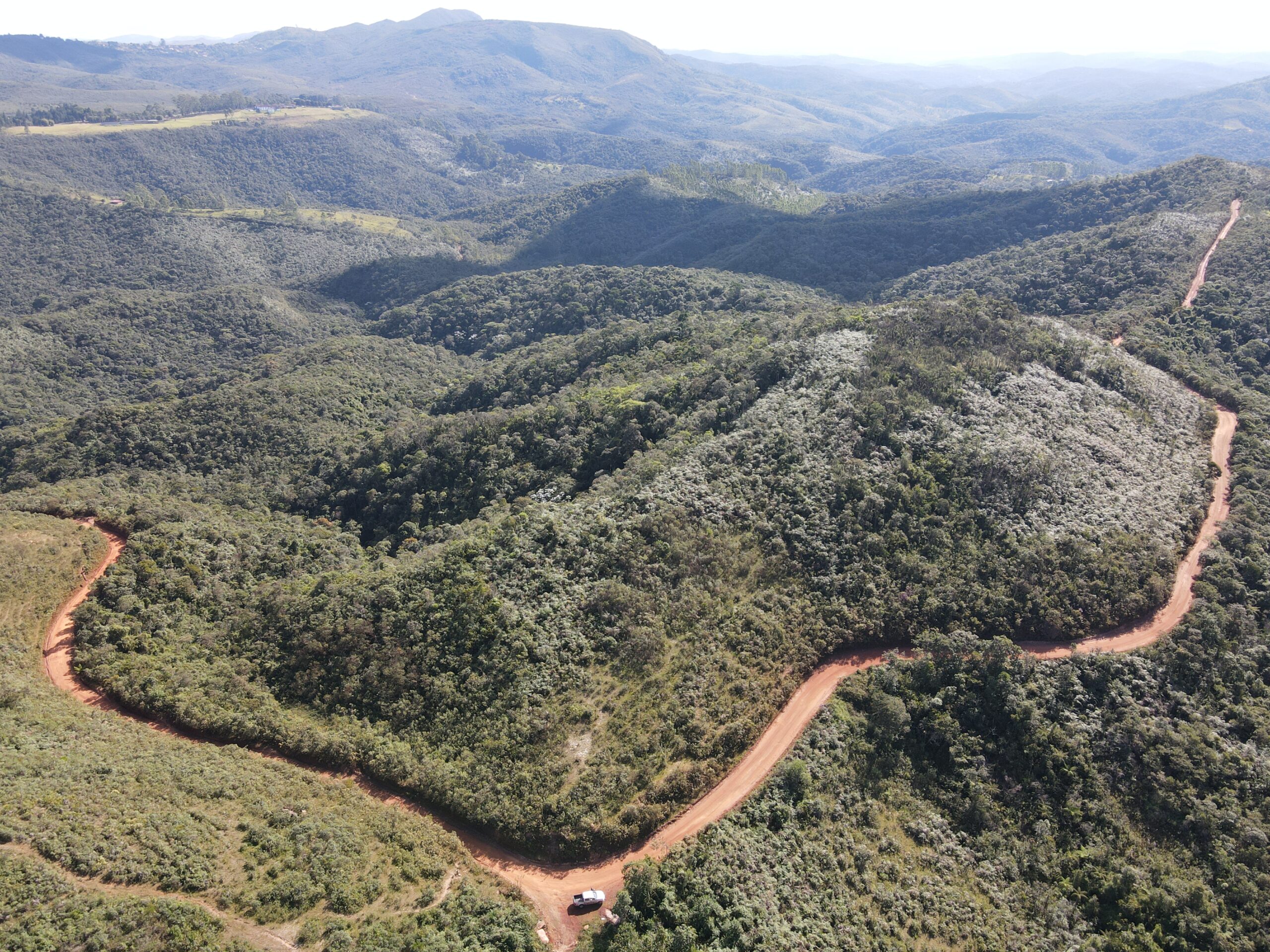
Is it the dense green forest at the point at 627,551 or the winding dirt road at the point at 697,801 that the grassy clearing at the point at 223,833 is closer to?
the winding dirt road at the point at 697,801

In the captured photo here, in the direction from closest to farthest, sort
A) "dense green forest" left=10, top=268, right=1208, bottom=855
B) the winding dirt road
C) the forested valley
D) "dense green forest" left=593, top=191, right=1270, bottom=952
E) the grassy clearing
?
the grassy clearing
the forested valley
"dense green forest" left=593, top=191, right=1270, bottom=952
the winding dirt road
"dense green forest" left=10, top=268, right=1208, bottom=855

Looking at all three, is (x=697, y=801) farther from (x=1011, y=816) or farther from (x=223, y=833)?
(x=223, y=833)

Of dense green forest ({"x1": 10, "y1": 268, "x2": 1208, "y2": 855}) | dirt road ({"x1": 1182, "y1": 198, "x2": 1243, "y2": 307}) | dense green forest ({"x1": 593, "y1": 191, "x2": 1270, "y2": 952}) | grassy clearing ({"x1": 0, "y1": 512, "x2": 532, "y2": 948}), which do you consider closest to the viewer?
grassy clearing ({"x1": 0, "y1": 512, "x2": 532, "y2": 948})

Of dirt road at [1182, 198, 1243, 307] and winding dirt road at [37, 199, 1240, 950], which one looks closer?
winding dirt road at [37, 199, 1240, 950]

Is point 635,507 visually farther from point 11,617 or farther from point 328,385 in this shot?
point 328,385

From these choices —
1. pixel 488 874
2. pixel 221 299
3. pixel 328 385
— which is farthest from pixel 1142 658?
pixel 221 299

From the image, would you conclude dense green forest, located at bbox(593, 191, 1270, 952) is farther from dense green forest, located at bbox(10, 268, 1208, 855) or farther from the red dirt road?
dense green forest, located at bbox(10, 268, 1208, 855)

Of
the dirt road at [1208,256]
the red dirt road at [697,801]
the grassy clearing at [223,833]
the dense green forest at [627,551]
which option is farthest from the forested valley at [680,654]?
the dirt road at [1208,256]

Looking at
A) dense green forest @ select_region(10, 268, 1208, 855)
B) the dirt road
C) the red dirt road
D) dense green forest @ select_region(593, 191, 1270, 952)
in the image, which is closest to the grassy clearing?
the red dirt road
